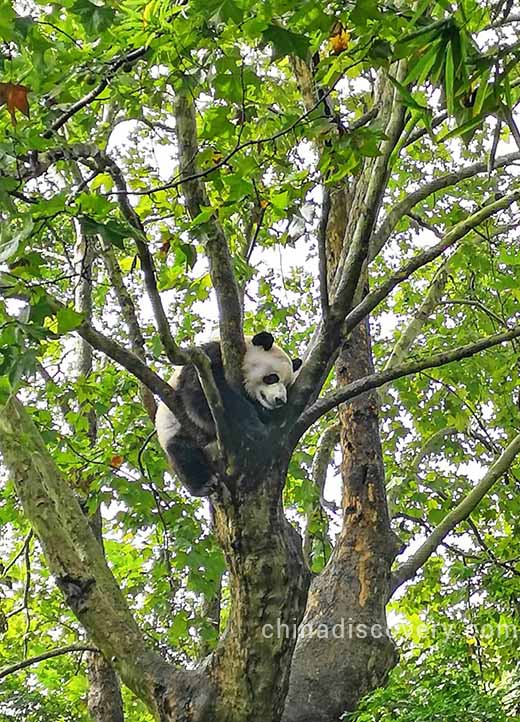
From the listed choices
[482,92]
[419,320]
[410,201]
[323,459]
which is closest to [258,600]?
[482,92]

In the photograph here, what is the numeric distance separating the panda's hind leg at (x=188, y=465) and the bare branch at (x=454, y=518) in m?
1.40

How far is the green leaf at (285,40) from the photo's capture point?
9.14 feet

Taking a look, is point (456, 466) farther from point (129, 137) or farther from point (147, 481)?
point (129, 137)

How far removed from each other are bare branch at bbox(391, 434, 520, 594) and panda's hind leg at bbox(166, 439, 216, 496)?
4.60 feet

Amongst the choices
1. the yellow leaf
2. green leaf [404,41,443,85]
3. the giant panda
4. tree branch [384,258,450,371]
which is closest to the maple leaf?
green leaf [404,41,443,85]

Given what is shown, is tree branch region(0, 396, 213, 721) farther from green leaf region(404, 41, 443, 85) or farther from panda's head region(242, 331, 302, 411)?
green leaf region(404, 41, 443, 85)

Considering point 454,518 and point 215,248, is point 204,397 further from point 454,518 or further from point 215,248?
point 454,518

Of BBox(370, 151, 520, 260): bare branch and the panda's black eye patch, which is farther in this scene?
the panda's black eye patch

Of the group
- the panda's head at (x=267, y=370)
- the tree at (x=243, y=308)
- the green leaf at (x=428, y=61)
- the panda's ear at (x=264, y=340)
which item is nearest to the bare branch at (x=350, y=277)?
the tree at (x=243, y=308)

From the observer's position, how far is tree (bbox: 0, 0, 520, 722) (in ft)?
9.57

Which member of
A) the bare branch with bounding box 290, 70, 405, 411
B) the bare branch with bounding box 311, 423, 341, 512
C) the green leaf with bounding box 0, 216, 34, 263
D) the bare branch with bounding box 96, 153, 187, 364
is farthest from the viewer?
the bare branch with bounding box 311, 423, 341, 512

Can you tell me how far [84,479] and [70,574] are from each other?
190 centimetres

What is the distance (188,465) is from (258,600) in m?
1.76

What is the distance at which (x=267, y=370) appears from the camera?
19.4ft
